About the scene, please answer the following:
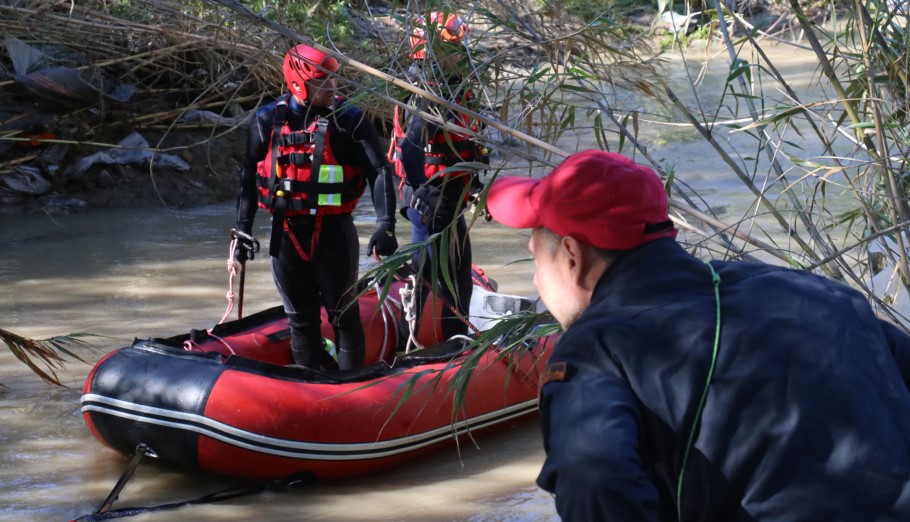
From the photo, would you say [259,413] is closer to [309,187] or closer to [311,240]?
[311,240]

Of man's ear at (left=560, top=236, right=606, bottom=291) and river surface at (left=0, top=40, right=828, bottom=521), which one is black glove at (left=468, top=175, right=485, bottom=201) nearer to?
river surface at (left=0, top=40, right=828, bottom=521)

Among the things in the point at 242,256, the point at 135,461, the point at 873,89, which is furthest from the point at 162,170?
the point at 873,89

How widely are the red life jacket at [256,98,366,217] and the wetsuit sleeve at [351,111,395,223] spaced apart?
11cm

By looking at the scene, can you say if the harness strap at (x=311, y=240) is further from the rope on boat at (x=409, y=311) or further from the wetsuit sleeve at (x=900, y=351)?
the wetsuit sleeve at (x=900, y=351)

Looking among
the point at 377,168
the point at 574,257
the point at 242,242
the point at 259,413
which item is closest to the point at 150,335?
the point at 242,242

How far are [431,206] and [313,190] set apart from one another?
25.4 inches

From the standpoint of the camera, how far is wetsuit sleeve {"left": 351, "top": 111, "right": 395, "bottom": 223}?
4219 millimetres

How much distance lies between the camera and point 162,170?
9555 millimetres

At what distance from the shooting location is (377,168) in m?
4.26

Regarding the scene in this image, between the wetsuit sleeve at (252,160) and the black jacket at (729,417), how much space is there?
3.24 metres

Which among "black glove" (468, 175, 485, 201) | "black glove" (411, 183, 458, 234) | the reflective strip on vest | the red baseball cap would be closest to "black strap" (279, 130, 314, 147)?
the reflective strip on vest

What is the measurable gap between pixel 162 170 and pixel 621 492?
8.95m

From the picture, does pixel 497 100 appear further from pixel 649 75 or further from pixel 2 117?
pixel 2 117

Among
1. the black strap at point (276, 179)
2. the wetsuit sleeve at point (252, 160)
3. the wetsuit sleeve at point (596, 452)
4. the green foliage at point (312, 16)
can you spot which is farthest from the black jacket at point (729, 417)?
the wetsuit sleeve at point (252, 160)
